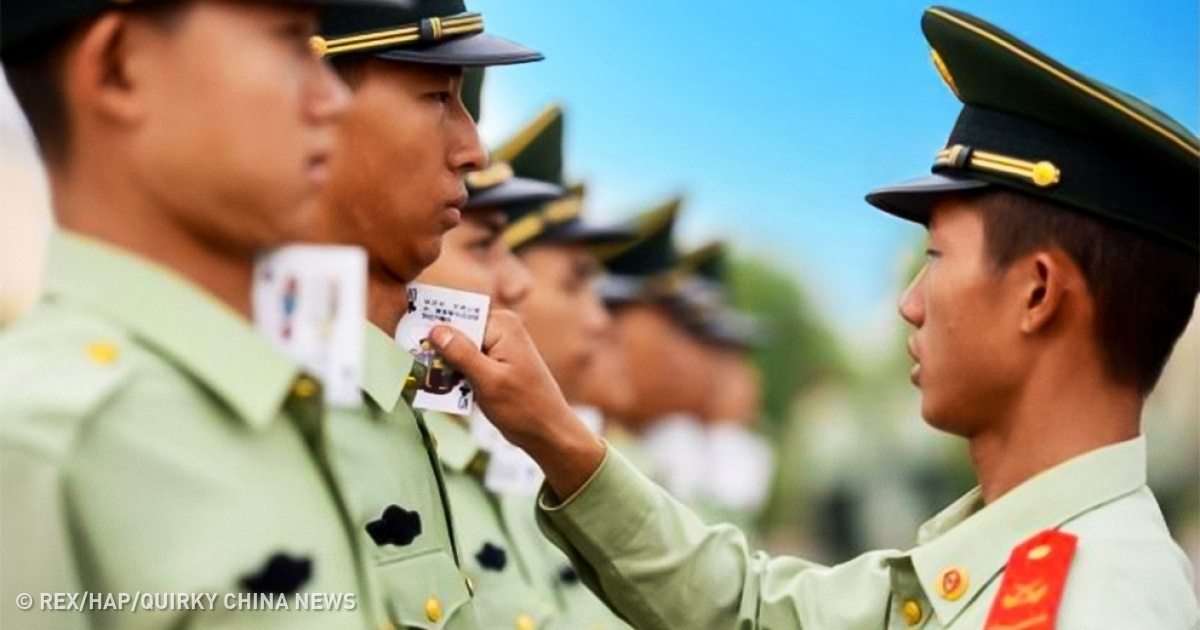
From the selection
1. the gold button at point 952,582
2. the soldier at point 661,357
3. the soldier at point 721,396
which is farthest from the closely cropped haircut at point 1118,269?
the soldier at point 721,396

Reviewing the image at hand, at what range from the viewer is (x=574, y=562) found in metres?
4.27

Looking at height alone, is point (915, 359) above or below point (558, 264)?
above

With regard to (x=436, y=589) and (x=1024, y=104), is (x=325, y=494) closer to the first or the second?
(x=436, y=589)

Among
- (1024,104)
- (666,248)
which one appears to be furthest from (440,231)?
(666,248)

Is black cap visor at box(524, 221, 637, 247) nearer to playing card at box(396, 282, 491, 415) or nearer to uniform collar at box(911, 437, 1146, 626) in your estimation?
uniform collar at box(911, 437, 1146, 626)

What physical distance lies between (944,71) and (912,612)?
102 cm

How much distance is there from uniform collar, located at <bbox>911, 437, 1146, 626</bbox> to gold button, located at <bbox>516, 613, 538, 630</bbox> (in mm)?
1363

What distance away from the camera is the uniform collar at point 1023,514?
155 inches

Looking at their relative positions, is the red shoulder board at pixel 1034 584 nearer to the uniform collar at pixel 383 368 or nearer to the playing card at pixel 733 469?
the uniform collar at pixel 383 368

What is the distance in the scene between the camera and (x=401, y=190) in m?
3.57

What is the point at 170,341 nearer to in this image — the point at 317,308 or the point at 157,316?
the point at 157,316

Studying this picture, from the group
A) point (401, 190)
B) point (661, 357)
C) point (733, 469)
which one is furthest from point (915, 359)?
point (733, 469)

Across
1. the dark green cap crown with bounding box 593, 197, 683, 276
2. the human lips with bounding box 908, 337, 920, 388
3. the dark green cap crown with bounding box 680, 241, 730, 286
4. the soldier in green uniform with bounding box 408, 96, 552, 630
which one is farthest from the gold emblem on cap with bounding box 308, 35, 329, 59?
the dark green cap crown with bounding box 680, 241, 730, 286

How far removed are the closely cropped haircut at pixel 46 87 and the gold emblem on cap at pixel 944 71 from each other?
77.2 inches
